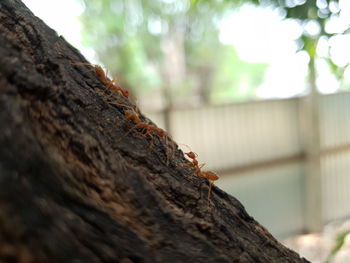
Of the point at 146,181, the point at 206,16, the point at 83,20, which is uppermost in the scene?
the point at 206,16

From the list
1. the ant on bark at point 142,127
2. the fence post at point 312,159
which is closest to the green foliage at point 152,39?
the fence post at point 312,159

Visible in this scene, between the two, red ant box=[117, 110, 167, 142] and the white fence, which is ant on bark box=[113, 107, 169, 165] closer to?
red ant box=[117, 110, 167, 142]

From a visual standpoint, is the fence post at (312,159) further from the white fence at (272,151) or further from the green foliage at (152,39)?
the green foliage at (152,39)

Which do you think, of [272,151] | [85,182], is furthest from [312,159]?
→ [85,182]

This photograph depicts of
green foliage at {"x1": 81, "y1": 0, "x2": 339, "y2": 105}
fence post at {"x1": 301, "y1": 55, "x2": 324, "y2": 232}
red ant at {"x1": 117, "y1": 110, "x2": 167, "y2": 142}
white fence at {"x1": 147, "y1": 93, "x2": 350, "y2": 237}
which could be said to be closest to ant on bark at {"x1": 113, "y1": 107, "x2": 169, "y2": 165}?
red ant at {"x1": 117, "y1": 110, "x2": 167, "y2": 142}

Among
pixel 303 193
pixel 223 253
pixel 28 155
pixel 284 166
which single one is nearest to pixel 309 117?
pixel 284 166

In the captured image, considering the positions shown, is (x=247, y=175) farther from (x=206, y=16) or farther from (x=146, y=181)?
(x=206, y=16)
